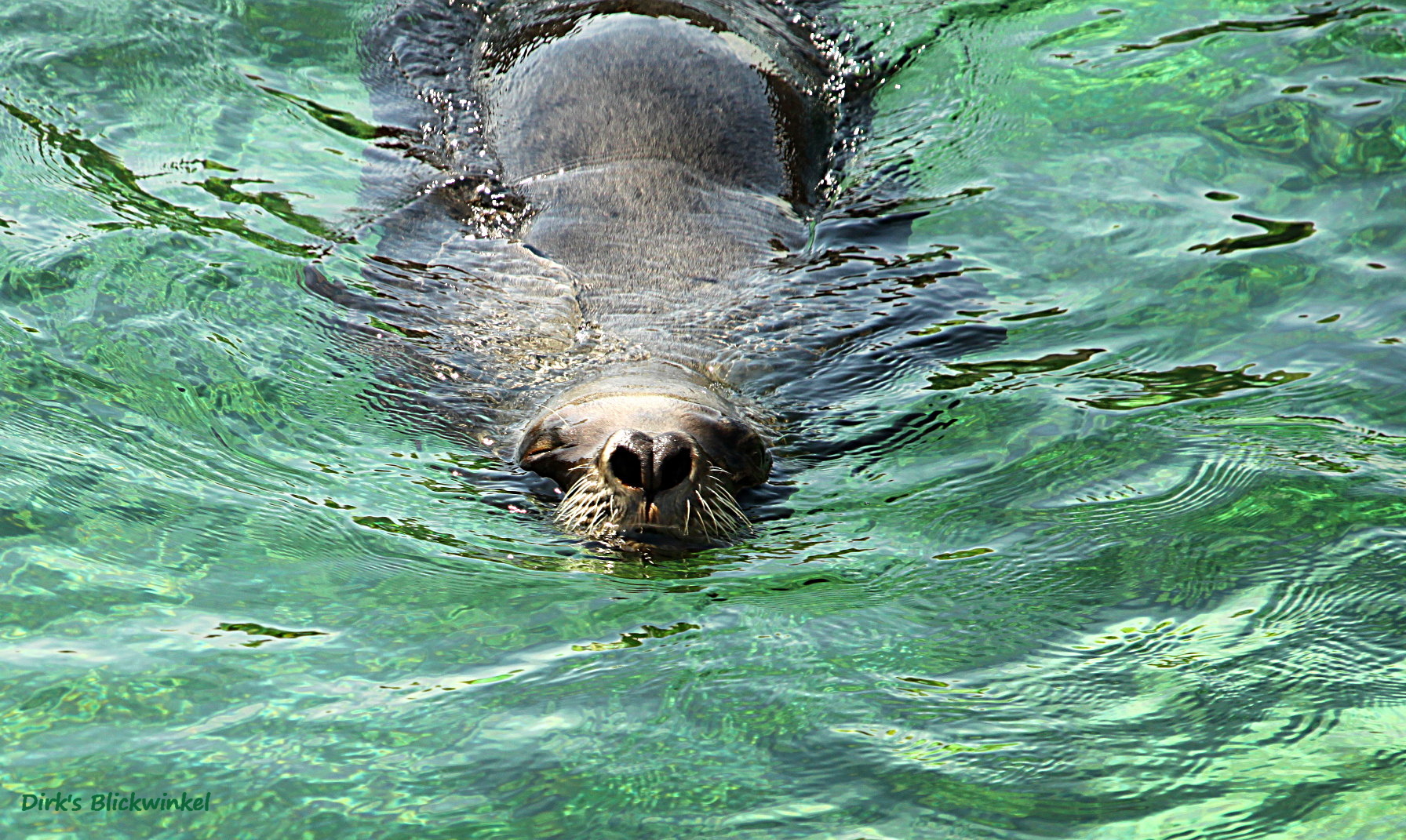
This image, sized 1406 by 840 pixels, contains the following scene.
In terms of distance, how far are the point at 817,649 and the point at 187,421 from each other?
2.29m

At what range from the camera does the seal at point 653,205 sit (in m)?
4.46

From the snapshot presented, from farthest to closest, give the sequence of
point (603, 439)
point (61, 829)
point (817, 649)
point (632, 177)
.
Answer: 1. point (632, 177)
2. point (603, 439)
3. point (817, 649)
4. point (61, 829)

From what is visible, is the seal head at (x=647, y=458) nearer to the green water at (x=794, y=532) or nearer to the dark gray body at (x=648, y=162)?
the green water at (x=794, y=532)

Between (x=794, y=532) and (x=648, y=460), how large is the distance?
56cm

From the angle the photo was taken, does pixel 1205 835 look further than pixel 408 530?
No

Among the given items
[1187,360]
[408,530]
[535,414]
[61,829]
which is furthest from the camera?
[1187,360]

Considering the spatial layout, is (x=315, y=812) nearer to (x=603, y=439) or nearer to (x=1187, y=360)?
(x=603, y=439)

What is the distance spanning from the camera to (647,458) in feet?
14.1

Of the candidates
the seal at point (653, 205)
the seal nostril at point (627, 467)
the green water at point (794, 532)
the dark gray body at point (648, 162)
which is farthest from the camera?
the dark gray body at point (648, 162)

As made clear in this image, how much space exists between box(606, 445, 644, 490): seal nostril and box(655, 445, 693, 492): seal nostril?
0.06 m

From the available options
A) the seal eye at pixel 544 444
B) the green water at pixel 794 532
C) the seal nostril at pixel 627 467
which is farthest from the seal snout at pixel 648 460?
the seal eye at pixel 544 444

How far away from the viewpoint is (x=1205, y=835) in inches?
121

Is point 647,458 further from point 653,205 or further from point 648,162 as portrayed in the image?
point 648,162

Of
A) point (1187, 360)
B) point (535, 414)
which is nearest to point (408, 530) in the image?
point (535, 414)
